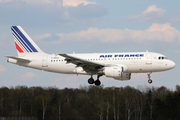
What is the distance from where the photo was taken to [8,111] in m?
126

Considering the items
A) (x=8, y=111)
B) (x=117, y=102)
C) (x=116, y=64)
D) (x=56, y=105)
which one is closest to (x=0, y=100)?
(x=8, y=111)

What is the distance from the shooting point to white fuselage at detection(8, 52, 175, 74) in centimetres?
7438

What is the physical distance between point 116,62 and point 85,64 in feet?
13.8

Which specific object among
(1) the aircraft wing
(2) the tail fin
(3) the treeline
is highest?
(2) the tail fin

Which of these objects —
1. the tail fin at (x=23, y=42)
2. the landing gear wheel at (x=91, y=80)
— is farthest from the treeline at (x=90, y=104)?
the landing gear wheel at (x=91, y=80)

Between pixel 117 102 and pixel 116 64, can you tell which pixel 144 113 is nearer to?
pixel 117 102

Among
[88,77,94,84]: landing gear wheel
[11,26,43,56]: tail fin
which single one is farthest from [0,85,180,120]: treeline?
[88,77,94,84]: landing gear wheel

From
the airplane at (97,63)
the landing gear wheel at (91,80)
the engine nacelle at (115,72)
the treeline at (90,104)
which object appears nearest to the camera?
the engine nacelle at (115,72)

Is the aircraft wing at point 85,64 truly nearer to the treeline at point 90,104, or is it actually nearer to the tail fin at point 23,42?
the tail fin at point 23,42

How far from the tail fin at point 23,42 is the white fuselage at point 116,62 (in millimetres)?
3065

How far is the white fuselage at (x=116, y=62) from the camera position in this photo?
7438cm

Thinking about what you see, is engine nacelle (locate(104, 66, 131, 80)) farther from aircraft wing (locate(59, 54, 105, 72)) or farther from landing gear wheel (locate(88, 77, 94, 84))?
landing gear wheel (locate(88, 77, 94, 84))

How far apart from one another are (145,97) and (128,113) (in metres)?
7.59

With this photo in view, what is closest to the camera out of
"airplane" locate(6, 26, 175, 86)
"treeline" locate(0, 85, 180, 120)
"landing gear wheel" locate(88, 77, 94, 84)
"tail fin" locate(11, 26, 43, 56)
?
"airplane" locate(6, 26, 175, 86)
